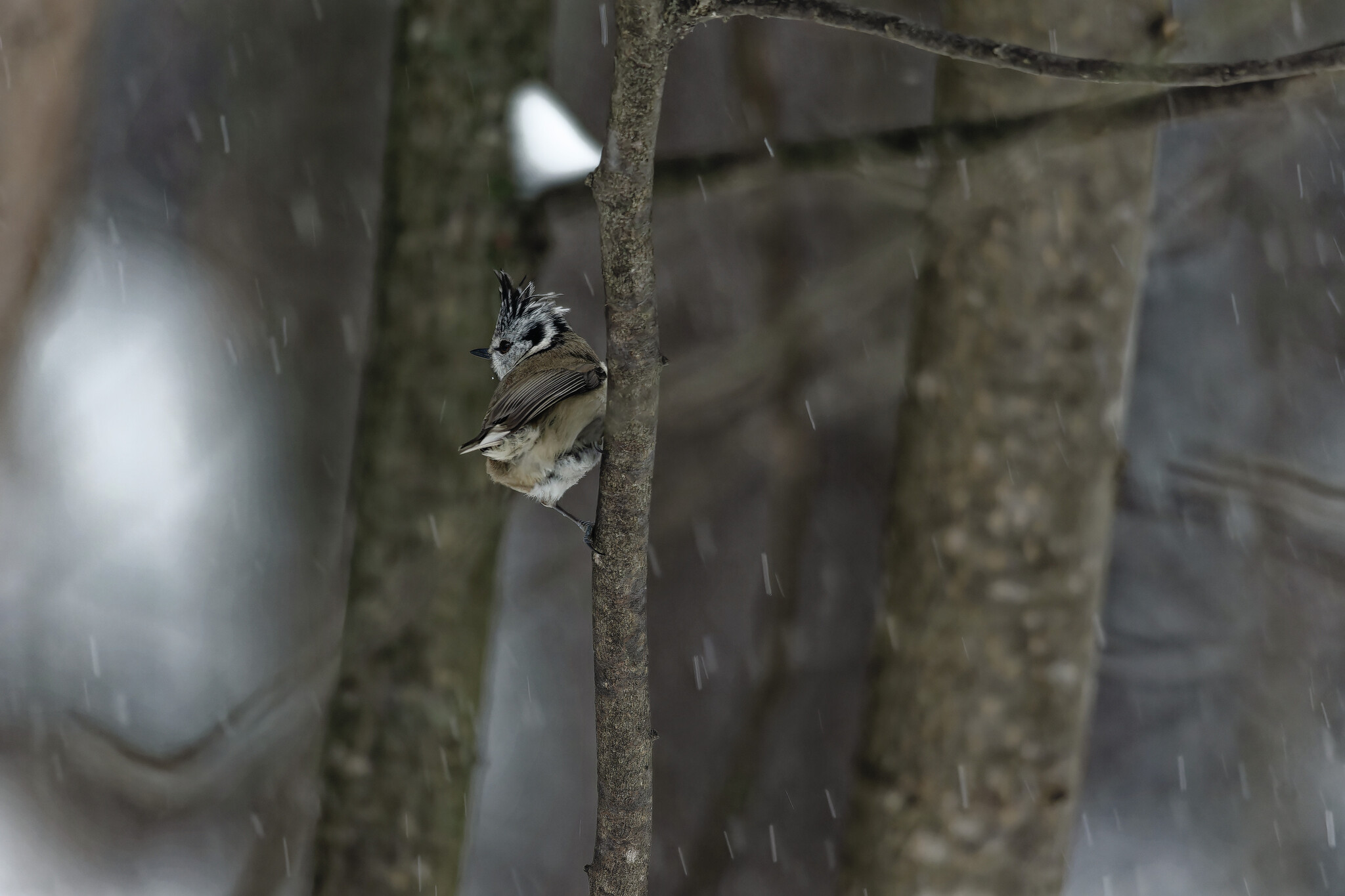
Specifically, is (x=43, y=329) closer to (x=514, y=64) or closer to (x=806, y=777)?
(x=514, y=64)

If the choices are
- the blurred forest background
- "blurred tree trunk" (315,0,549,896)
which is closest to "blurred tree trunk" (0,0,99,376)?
the blurred forest background

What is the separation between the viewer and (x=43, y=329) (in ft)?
8.91

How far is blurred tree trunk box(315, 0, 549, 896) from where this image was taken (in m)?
1.82

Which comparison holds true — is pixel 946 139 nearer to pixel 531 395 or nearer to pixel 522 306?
pixel 522 306

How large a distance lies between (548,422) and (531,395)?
0.04m

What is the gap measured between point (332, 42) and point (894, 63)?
1573mm

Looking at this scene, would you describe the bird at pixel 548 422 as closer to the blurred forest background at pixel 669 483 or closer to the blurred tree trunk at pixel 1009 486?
the blurred tree trunk at pixel 1009 486

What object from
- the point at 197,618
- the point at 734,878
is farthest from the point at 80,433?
the point at 734,878

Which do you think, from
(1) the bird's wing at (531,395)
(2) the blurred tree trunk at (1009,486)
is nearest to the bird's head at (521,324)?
(1) the bird's wing at (531,395)

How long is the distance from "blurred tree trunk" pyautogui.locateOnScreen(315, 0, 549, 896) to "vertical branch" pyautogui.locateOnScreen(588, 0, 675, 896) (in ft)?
2.85

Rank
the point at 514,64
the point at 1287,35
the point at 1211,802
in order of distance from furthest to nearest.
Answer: the point at 1211,802
the point at 1287,35
the point at 514,64

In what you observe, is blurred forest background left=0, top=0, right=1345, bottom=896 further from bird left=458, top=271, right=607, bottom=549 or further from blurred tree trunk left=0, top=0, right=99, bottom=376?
bird left=458, top=271, right=607, bottom=549

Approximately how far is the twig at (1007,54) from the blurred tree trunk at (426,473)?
115 centimetres

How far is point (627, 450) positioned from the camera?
0.87 m
